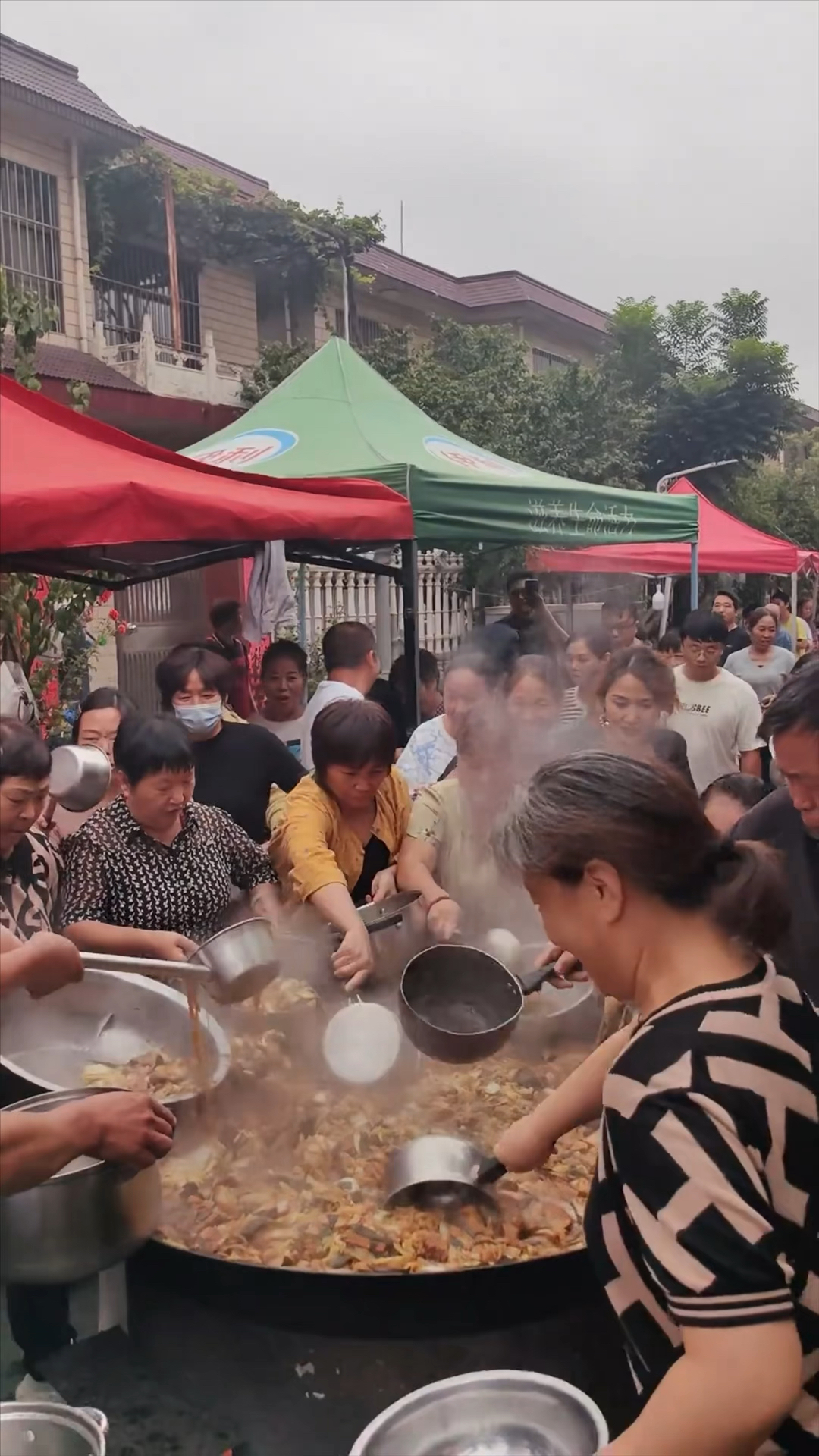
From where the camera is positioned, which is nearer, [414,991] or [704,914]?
[704,914]

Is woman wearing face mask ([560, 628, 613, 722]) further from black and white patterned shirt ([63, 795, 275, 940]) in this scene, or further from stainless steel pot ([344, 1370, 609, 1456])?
stainless steel pot ([344, 1370, 609, 1456])

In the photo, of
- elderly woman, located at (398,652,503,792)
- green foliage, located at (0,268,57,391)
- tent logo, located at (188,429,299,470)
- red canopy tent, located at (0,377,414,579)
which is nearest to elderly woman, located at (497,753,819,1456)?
red canopy tent, located at (0,377,414,579)

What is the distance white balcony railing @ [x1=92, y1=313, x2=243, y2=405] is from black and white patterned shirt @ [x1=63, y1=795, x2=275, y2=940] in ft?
34.5

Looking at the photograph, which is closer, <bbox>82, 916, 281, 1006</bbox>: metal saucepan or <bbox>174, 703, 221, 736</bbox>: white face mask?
<bbox>82, 916, 281, 1006</bbox>: metal saucepan

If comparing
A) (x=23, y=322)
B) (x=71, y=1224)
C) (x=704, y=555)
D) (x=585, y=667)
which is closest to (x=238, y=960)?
(x=71, y=1224)

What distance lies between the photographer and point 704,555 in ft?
37.2

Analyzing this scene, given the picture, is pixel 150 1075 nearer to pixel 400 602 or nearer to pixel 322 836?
pixel 322 836

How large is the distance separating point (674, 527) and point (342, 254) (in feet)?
32.3

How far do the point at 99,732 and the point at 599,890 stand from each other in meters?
3.01

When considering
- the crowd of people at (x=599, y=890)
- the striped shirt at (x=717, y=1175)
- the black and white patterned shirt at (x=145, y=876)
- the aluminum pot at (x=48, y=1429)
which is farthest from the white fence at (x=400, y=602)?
the striped shirt at (x=717, y=1175)

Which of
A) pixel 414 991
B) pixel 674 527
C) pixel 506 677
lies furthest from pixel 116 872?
pixel 674 527

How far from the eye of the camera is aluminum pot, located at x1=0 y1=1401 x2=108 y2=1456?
1591mm

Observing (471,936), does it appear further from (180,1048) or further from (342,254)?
(342,254)

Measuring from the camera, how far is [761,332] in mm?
→ 22062
